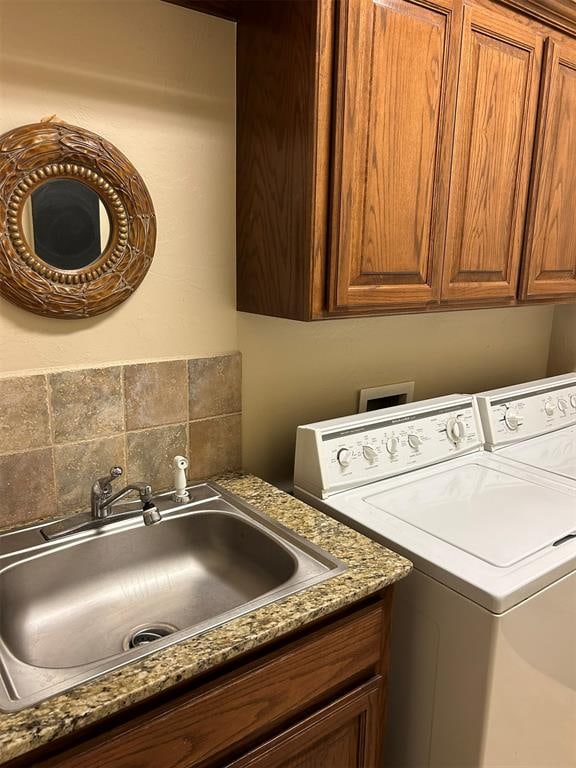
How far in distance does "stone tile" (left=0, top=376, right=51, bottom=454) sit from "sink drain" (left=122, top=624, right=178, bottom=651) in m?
0.46

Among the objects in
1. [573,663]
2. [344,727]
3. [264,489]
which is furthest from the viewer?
[264,489]

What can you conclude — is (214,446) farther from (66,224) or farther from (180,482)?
(66,224)

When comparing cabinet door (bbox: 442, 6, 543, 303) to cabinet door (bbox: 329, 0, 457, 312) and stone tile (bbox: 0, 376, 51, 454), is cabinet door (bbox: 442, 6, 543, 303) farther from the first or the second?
stone tile (bbox: 0, 376, 51, 454)

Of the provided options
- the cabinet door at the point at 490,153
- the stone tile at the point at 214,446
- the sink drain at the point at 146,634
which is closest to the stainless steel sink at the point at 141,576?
the sink drain at the point at 146,634

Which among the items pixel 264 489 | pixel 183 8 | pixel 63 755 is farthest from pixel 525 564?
pixel 183 8

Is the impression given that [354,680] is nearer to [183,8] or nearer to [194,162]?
[194,162]

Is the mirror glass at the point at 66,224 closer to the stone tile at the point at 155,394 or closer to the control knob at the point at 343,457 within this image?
the stone tile at the point at 155,394

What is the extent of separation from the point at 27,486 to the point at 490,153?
1452 mm

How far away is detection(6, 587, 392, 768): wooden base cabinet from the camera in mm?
856

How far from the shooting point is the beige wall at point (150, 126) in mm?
1185

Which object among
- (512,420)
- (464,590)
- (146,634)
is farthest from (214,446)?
(512,420)

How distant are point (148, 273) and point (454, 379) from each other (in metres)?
1.30

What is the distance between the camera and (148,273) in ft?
4.59

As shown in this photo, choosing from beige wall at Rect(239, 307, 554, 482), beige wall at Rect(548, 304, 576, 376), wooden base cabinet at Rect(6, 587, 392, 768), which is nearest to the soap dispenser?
beige wall at Rect(239, 307, 554, 482)
